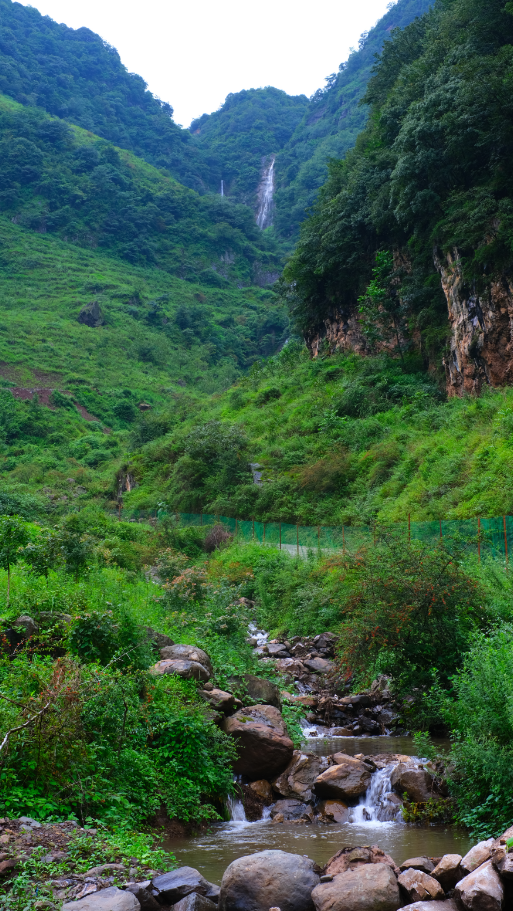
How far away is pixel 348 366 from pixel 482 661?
3116 centimetres

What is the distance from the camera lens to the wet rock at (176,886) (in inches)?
230

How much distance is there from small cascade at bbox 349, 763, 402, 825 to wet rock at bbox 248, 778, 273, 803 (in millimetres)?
1185

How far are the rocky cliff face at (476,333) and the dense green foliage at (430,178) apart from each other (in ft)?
2.20

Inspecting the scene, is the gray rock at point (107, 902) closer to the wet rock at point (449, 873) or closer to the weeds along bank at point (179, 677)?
the weeds along bank at point (179, 677)

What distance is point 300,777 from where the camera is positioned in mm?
9227

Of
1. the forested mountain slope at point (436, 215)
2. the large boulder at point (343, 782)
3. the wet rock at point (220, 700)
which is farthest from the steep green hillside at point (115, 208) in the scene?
the large boulder at point (343, 782)

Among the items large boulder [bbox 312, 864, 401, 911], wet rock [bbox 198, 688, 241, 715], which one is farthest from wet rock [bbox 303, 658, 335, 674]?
large boulder [bbox 312, 864, 401, 911]

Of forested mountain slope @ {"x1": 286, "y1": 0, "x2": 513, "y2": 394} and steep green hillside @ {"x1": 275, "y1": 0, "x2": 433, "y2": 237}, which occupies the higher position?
steep green hillside @ {"x1": 275, "y1": 0, "x2": 433, "y2": 237}

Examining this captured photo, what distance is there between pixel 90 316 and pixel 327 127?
8781cm

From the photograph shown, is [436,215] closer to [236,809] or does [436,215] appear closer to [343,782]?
[343,782]

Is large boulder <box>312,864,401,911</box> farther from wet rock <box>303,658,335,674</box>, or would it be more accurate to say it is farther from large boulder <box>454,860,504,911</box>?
wet rock <box>303,658,335,674</box>

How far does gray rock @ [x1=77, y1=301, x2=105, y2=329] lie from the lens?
244ft

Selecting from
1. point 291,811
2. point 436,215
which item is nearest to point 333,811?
point 291,811

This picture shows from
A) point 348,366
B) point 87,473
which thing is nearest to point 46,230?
point 87,473
